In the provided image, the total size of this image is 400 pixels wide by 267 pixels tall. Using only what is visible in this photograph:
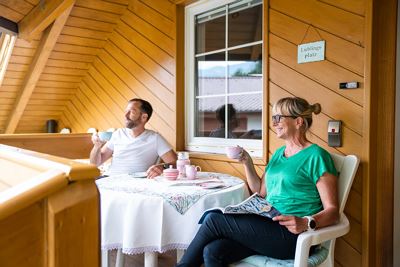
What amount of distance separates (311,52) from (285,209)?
897 millimetres

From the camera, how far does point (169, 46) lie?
307 centimetres

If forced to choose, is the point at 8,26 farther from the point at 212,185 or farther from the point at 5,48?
the point at 212,185

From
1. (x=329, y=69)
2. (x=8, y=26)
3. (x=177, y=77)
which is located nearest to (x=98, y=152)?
(x=177, y=77)

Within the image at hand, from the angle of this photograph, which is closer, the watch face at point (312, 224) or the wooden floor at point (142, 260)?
the watch face at point (312, 224)

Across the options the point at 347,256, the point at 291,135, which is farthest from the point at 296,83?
the point at 347,256

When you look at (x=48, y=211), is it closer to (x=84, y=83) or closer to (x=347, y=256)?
(x=347, y=256)

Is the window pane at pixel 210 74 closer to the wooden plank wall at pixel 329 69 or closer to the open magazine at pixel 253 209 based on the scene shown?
the wooden plank wall at pixel 329 69

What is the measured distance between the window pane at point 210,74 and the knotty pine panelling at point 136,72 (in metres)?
0.21

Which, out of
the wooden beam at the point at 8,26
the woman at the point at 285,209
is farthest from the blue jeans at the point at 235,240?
the wooden beam at the point at 8,26

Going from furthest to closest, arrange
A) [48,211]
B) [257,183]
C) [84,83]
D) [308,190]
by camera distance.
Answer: [84,83], [257,183], [308,190], [48,211]

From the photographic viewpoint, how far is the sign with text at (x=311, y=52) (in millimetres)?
2004

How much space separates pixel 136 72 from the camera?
137 inches

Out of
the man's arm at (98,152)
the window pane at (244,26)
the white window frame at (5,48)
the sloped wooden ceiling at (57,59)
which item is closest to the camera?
the window pane at (244,26)

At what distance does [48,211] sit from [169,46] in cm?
251
